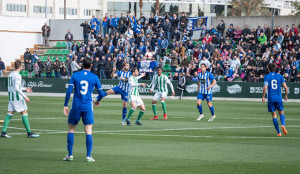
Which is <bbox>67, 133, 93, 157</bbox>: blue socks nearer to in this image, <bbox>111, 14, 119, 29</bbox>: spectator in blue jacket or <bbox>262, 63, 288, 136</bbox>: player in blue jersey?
<bbox>262, 63, 288, 136</bbox>: player in blue jersey

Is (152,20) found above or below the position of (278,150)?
above

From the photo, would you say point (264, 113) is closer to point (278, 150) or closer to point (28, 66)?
point (278, 150)

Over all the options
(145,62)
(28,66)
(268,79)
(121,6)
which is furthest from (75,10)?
(268,79)

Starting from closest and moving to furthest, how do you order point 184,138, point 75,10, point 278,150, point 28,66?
point 278,150 < point 184,138 < point 28,66 < point 75,10

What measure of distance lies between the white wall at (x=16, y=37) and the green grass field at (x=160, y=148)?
3695 centimetres

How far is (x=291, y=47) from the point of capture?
133ft

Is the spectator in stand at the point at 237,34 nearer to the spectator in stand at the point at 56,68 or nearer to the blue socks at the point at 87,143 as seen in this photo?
the spectator in stand at the point at 56,68

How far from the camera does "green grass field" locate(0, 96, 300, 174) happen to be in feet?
35.5

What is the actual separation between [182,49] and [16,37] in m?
21.8

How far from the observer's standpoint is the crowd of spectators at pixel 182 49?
40.5 meters

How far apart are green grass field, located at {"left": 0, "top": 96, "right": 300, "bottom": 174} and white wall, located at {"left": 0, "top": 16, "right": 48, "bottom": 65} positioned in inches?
1455

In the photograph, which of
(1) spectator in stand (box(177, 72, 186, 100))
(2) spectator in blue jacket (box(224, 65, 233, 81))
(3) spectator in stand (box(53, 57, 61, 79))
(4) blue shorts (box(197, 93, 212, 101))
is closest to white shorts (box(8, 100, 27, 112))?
(4) blue shorts (box(197, 93, 212, 101))

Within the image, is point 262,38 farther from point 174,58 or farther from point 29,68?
point 29,68

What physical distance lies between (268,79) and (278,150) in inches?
167
